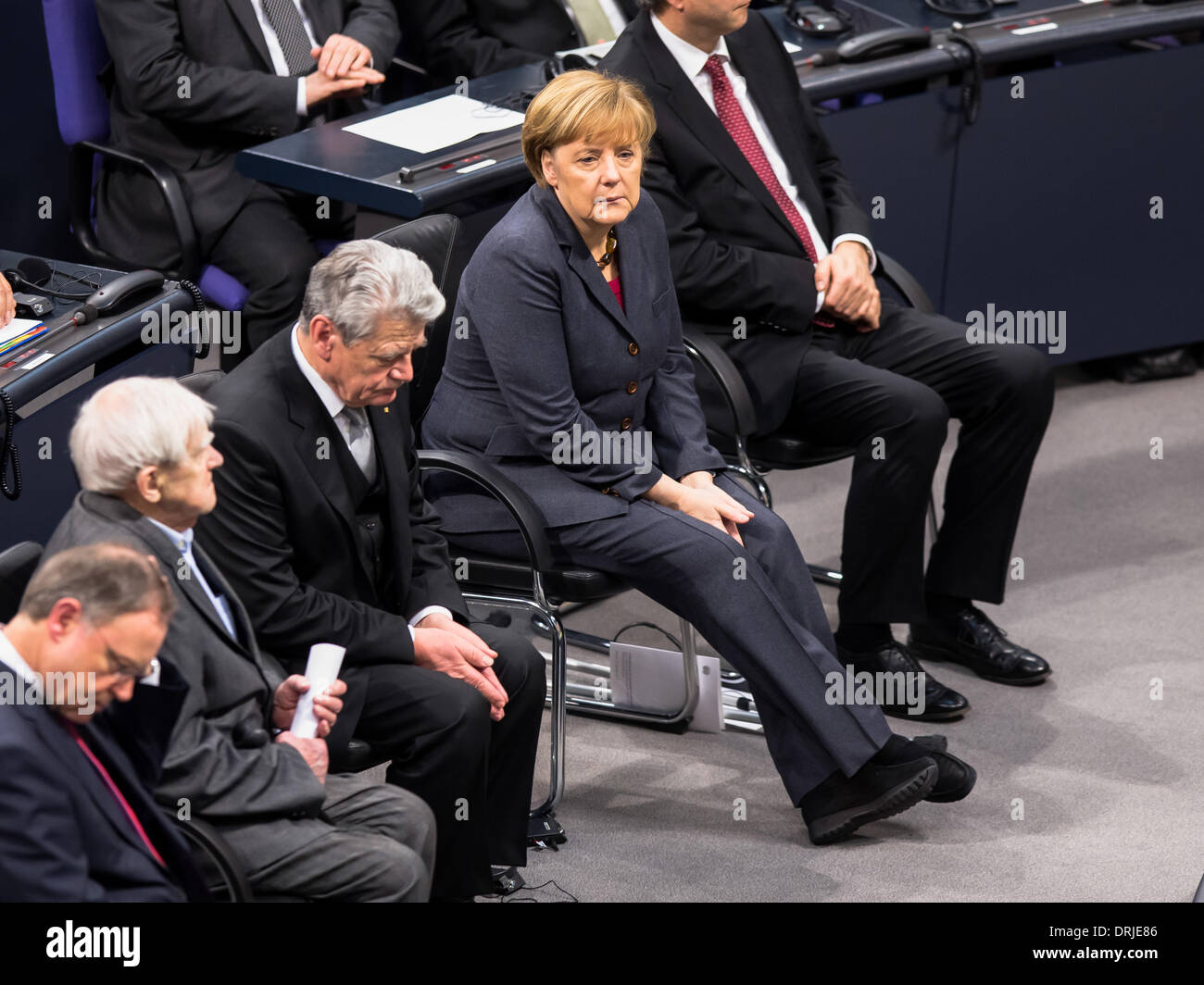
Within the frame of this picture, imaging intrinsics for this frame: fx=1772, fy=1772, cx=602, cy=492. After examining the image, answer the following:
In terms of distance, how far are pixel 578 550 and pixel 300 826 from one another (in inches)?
37.5

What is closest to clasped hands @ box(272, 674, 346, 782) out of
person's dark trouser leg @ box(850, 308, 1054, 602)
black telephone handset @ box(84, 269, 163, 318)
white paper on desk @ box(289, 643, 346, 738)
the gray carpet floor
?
white paper on desk @ box(289, 643, 346, 738)

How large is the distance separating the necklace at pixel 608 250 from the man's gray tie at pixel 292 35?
4.48 ft

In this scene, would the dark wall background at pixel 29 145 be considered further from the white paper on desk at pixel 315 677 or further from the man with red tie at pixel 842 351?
the white paper on desk at pixel 315 677

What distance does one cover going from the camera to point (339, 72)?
4.31m

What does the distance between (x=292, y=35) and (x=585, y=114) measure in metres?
1.48

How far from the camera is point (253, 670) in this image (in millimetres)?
2598

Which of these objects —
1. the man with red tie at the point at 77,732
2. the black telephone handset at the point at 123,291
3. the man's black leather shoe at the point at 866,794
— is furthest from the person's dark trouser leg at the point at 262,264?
the man with red tie at the point at 77,732

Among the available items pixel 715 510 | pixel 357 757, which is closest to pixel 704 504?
pixel 715 510

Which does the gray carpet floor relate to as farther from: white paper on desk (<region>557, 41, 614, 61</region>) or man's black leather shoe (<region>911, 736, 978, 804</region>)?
white paper on desk (<region>557, 41, 614, 61</region>)

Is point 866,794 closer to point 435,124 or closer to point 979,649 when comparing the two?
point 979,649

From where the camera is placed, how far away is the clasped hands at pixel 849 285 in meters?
3.86

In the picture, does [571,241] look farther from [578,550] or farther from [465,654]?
[465,654]
